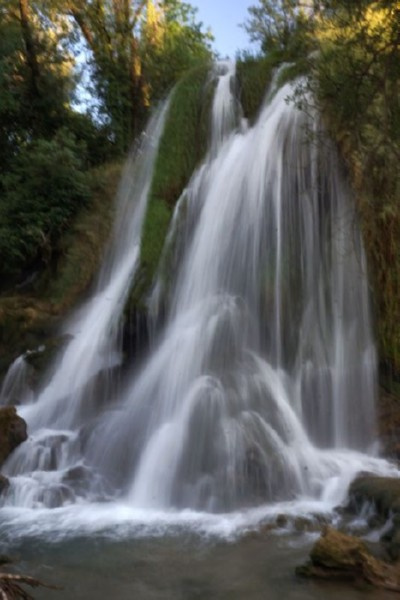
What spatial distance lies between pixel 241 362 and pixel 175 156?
6400mm

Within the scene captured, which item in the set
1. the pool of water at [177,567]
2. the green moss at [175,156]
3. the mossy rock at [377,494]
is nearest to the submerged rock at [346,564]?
the pool of water at [177,567]

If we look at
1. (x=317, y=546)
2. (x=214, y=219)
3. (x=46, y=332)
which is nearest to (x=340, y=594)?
(x=317, y=546)

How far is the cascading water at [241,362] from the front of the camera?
8.48m

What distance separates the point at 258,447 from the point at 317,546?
2.67m

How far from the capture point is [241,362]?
10.3m

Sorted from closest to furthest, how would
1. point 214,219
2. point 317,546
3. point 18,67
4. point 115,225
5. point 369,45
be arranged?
point 317,546 → point 369,45 → point 214,219 → point 115,225 → point 18,67

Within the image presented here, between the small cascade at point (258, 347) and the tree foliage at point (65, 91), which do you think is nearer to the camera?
the small cascade at point (258, 347)

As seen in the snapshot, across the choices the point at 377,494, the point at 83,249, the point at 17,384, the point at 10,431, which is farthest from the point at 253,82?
the point at 377,494

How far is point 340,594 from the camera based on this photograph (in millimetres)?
5543

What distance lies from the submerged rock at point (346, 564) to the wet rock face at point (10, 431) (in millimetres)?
4740

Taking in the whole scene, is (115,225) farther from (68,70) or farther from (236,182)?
(68,70)

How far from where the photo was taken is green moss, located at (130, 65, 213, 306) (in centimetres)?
1328

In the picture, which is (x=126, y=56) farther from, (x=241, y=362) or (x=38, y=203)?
(x=241, y=362)

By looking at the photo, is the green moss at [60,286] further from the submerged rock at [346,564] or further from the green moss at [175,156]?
the submerged rock at [346,564]
